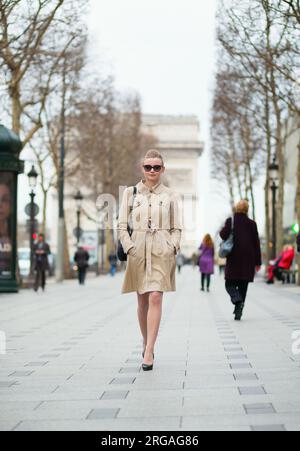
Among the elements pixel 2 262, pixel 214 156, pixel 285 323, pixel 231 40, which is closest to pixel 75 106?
pixel 231 40

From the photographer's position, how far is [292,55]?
2939 centimetres

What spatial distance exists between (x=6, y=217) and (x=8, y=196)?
1.76 feet

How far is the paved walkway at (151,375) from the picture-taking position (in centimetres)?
722

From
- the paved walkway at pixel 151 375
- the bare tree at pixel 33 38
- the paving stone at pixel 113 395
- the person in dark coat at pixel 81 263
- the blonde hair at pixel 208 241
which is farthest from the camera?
the person in dark coat at pixel 81 263

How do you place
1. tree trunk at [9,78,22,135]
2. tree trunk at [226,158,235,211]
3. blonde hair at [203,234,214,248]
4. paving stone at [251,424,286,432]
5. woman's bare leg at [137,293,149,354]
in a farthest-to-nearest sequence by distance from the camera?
tree trunk at [226,158,235,211]
tree trunk at [9,78,22,135]
blonde hair at [203,234,214,248]
woman's bare leg at [137,293,149,354]
paving stone at [251,424,286,432]

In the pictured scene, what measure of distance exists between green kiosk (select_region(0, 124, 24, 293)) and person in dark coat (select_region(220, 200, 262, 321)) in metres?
11.6

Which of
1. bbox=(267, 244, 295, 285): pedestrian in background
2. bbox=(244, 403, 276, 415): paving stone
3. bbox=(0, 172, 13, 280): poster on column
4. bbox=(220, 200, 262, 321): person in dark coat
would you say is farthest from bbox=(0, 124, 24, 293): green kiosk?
bbox=(244, 403, 276, 415): paving stone

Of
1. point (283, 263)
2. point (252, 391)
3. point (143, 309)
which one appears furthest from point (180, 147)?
point (252, 391)

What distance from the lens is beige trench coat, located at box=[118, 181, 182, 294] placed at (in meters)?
10.0

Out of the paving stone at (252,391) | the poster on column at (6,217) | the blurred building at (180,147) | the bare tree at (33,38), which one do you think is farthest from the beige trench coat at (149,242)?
the blurred building at (180,147)

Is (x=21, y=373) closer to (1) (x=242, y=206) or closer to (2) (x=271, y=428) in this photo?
(2) (x=271, y=428)

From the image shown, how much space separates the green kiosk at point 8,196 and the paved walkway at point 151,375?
9243 mm

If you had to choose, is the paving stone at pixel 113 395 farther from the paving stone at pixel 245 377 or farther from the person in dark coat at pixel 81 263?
the person in dark coat at pixel 81 263

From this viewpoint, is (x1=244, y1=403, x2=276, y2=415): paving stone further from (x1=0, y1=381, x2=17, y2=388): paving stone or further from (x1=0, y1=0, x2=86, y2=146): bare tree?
(x1=0, y1=0, x2=86, y2=146): bare tree
